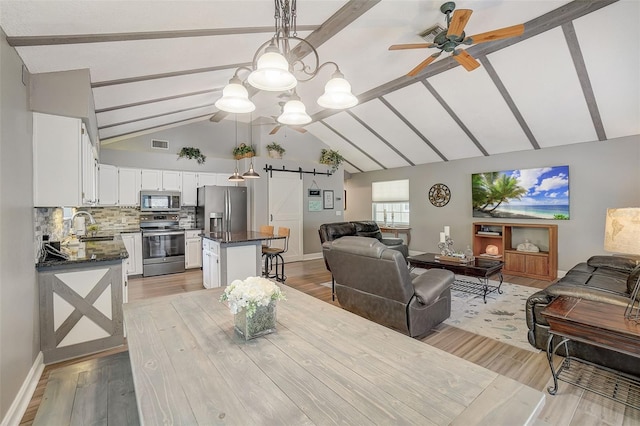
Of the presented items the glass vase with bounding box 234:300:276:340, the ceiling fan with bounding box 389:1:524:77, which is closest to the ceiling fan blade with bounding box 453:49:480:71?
the ceiling fan with bounding box 389:1:524:77

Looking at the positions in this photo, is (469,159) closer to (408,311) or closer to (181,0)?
(408,311)

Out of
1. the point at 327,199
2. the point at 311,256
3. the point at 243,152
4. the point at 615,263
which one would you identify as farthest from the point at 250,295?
the point at 327,199

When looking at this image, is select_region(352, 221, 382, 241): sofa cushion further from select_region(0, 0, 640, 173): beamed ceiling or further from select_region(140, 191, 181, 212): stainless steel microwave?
select_region(140, 191, 181, 212): stainless steel microwave

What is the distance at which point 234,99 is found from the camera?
1897 mm

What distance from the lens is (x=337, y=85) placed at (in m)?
1.88

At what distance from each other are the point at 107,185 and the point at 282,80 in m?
5.41

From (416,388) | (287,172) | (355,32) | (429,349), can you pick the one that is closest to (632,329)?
(429,349)

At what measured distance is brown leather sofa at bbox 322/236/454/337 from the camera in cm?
284

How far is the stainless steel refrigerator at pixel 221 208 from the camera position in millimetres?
6191

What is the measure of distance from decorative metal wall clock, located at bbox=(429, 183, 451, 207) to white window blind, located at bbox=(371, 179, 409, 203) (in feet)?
2.61

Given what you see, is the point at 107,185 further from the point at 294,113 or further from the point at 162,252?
the point at 294,113

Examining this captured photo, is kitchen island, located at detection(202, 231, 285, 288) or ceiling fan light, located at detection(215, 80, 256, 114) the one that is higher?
ceiling fan light, located at detection(215, 80, 256, 114)

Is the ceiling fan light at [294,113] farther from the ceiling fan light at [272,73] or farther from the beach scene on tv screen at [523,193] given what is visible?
the beach scene on tv screen at [523,193]

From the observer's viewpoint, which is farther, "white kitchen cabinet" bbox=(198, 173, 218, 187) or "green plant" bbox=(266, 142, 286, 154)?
"green plant" bbox=(266, 142, 286, 154)
